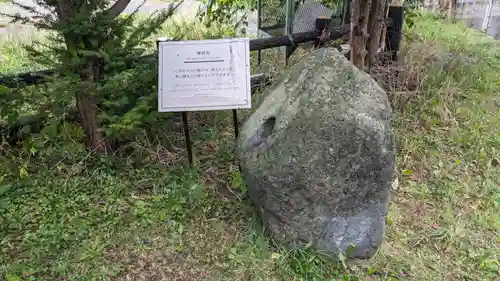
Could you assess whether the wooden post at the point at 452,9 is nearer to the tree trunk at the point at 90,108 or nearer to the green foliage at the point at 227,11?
the green foliage at the point at 227,11

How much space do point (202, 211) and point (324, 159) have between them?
109 centimetres

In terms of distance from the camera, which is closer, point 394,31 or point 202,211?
point 202,211

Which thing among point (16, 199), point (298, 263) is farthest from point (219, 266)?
point (16, 199)

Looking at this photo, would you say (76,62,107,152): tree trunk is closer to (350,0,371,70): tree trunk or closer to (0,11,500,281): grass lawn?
(0,11,500,281): grass lawn

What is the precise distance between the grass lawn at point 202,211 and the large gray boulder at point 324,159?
203 mm

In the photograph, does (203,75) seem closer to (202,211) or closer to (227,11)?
(202,211)

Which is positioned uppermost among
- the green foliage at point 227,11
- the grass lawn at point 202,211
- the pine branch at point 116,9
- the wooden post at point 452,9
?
the pine branch at point 116,9

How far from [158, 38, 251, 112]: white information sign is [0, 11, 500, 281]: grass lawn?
626 mm

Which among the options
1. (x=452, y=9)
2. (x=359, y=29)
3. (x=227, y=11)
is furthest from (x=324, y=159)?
(x=452, y=9)

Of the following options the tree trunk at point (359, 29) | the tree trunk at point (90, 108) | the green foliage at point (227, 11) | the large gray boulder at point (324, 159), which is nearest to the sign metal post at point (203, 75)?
the large gray boulder at point (324, 159)

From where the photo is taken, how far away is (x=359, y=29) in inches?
165

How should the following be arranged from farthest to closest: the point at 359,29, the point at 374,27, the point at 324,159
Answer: the point at 374,27
the point at 359,29
the point at 324,159

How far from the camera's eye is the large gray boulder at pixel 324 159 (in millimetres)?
2559

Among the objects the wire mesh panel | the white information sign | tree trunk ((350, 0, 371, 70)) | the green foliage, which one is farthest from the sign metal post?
the green foliage
